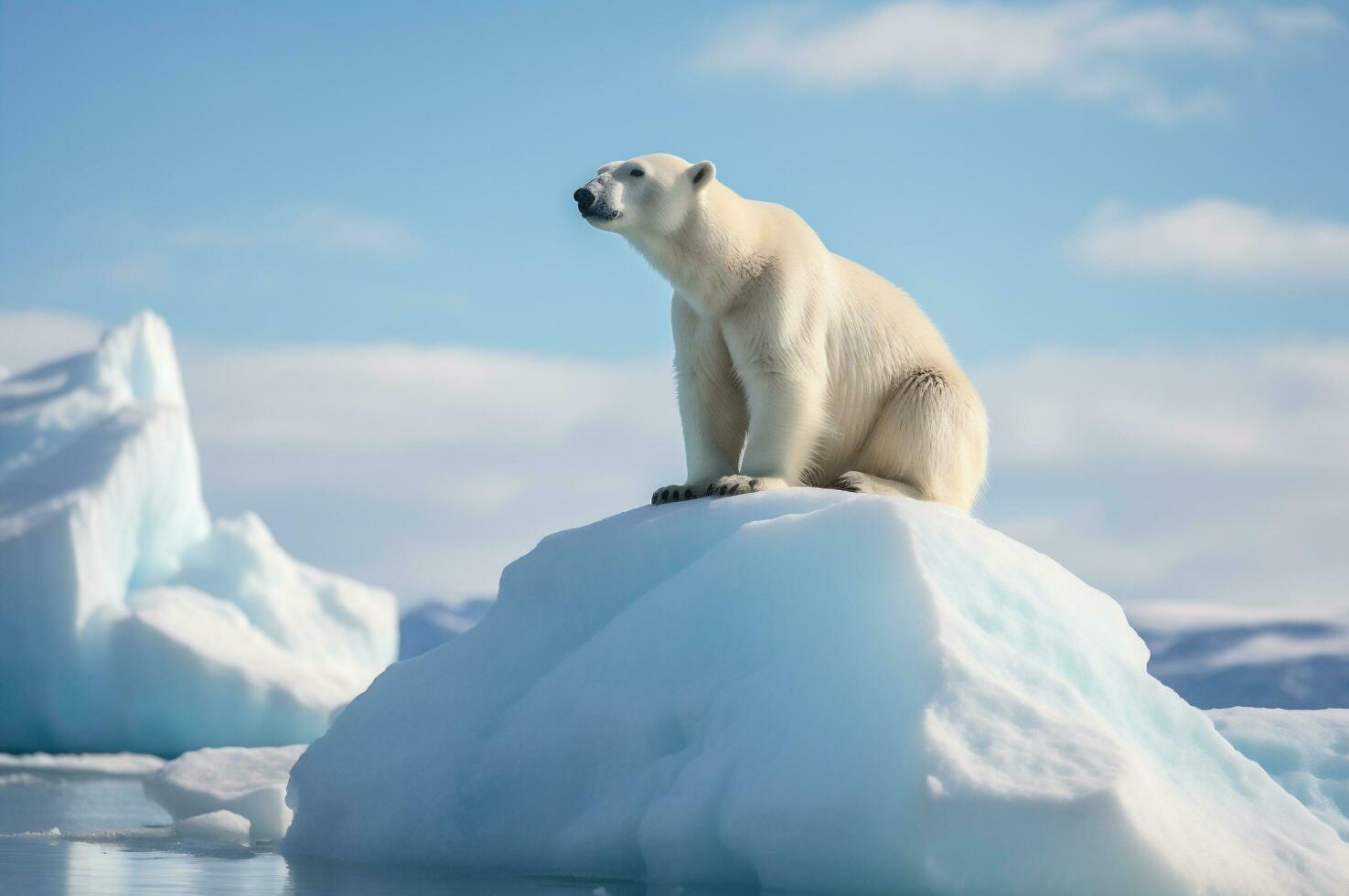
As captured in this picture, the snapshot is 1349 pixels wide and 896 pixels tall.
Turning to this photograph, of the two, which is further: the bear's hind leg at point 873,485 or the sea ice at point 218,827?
the sea ice at point 218,827

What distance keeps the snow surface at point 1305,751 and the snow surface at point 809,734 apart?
1212 mm

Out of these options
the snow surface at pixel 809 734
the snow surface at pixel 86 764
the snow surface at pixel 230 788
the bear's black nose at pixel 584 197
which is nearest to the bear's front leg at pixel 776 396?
the snow surface at pixel 809 734

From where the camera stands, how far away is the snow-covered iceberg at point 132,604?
18.1m

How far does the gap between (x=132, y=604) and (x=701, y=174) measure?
1606 cm

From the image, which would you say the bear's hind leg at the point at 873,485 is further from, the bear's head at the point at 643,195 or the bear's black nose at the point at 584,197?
the bear's black nose at the point at 584,197

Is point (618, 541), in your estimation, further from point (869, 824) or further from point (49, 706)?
point (49, 706)

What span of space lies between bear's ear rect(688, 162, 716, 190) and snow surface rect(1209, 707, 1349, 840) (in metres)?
3.19

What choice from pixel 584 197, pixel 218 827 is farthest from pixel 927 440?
pixel 218 827

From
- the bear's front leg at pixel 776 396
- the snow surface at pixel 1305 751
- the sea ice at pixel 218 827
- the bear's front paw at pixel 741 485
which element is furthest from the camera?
the sea ice at pixel 218 827

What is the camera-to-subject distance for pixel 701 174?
5.46 m

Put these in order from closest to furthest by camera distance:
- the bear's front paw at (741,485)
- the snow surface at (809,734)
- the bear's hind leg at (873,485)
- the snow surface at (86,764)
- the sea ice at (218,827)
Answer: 1. the snow surface at (809,734)
2. the bear's front paw at (741,485)
3. the bear's hind leg at (873,485)
4. the sea ice at (218,827)
5. the snow surface at (86,764)

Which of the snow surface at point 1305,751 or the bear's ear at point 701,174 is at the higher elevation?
the bear's ear at point 701,174

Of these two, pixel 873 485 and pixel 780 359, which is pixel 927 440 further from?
pixel 780 359

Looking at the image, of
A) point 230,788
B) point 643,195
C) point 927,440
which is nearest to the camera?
point 643,195
